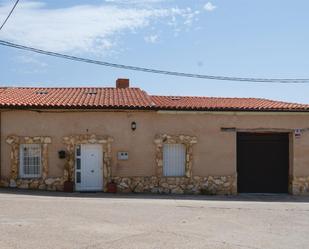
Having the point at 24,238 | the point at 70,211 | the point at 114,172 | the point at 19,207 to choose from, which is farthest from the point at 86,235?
the point at 114,172

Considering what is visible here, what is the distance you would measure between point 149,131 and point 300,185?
6.29 metres

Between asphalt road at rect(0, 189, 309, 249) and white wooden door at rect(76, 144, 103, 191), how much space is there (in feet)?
8.24

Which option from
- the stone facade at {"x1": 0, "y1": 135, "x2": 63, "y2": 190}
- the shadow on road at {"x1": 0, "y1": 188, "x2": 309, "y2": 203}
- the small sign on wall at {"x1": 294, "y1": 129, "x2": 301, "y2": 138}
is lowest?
the shadow on road at {"x1": 0, "y1": 188, "x2": 309, "y2": 203}

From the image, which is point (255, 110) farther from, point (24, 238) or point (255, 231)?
point (24, 238)

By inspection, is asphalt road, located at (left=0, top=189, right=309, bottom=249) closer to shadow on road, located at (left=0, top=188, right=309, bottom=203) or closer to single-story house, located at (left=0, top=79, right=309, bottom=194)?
shadow on road, located at (left=0, top=188, right=309, bottom=203)

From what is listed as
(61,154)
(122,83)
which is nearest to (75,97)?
(61,154)

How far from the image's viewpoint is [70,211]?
12758 millimetres

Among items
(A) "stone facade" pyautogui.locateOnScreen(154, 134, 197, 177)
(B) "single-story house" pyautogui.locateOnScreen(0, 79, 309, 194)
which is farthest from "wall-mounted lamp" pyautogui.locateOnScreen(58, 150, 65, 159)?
(A) "stone facade" pyautogui.locateOnScreen(154, 134, 197, 177)

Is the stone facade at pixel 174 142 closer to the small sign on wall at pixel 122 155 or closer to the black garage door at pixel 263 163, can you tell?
the small sign on wall at pixel 122 155

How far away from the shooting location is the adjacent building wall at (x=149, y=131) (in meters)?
19.2

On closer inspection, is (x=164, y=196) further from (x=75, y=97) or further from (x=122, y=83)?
(x=122, y=83)

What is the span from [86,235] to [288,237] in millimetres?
3982

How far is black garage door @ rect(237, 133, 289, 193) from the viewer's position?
20.7 metres

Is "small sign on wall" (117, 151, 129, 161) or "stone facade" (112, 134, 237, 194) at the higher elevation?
"small sign on wall" (117, 151, 129, 161)
